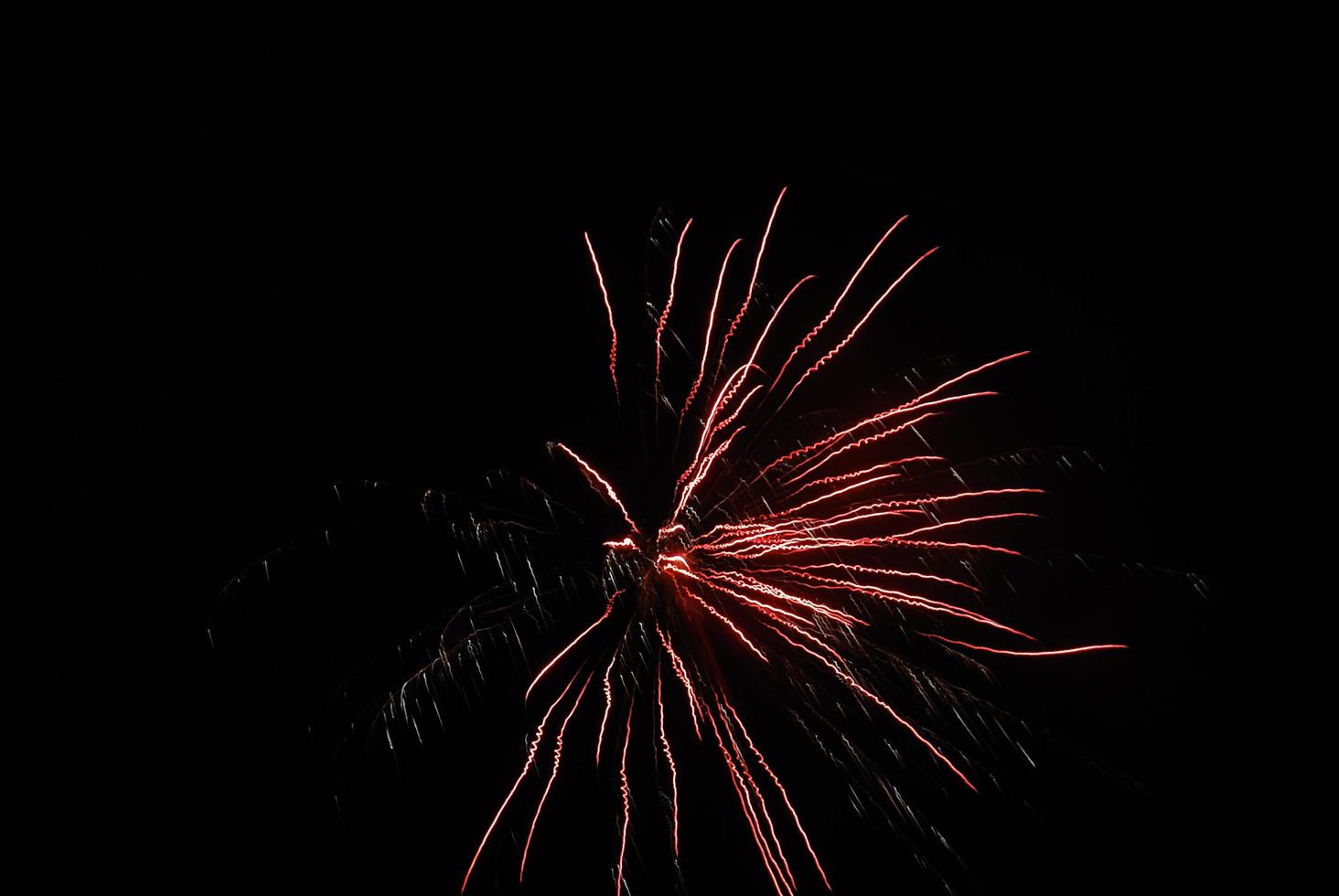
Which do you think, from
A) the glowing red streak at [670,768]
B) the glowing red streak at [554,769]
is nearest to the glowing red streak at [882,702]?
the glowing red streak at [670,768]

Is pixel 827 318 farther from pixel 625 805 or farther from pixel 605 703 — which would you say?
pixel 625 805

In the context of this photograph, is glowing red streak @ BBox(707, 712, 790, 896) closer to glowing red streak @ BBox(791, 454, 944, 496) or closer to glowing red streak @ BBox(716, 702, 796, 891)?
glowing red streak @ BBox(716, 702, 796, 891)

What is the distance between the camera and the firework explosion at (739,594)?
2.73 metres

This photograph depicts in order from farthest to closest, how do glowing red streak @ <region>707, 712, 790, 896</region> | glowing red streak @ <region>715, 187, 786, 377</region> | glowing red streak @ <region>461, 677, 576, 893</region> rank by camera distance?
1. glowing red streak @ <region>715, 187, 786, 377</region>
2. glowing red streak @ <region>707, 712, 790, 896</region>
3. glowing red streak @ <region>461, 677, 576, 893</region>

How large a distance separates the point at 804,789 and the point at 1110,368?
1925 mm

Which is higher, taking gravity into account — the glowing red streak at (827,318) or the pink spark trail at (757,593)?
the glowing red streak at (827,318)

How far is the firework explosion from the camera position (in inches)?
107

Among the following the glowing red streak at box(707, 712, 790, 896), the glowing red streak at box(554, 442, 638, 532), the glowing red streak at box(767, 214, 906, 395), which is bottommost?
the glowing red streak at box(707, 712, 790, 896)

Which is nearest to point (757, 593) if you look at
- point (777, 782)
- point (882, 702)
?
point (882, 702)

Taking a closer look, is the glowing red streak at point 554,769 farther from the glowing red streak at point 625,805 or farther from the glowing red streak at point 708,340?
the glowing red streak at point 708,340

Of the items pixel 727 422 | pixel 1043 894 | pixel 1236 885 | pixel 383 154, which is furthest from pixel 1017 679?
pixel 383 154

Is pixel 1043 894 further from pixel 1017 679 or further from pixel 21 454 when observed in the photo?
pixel 21 454

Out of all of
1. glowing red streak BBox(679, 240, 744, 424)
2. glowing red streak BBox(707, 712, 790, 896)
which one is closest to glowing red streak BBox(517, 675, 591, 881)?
glowing red streak BBox(707, 712, 790, 896)

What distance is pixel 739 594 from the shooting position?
2727 millimetres
